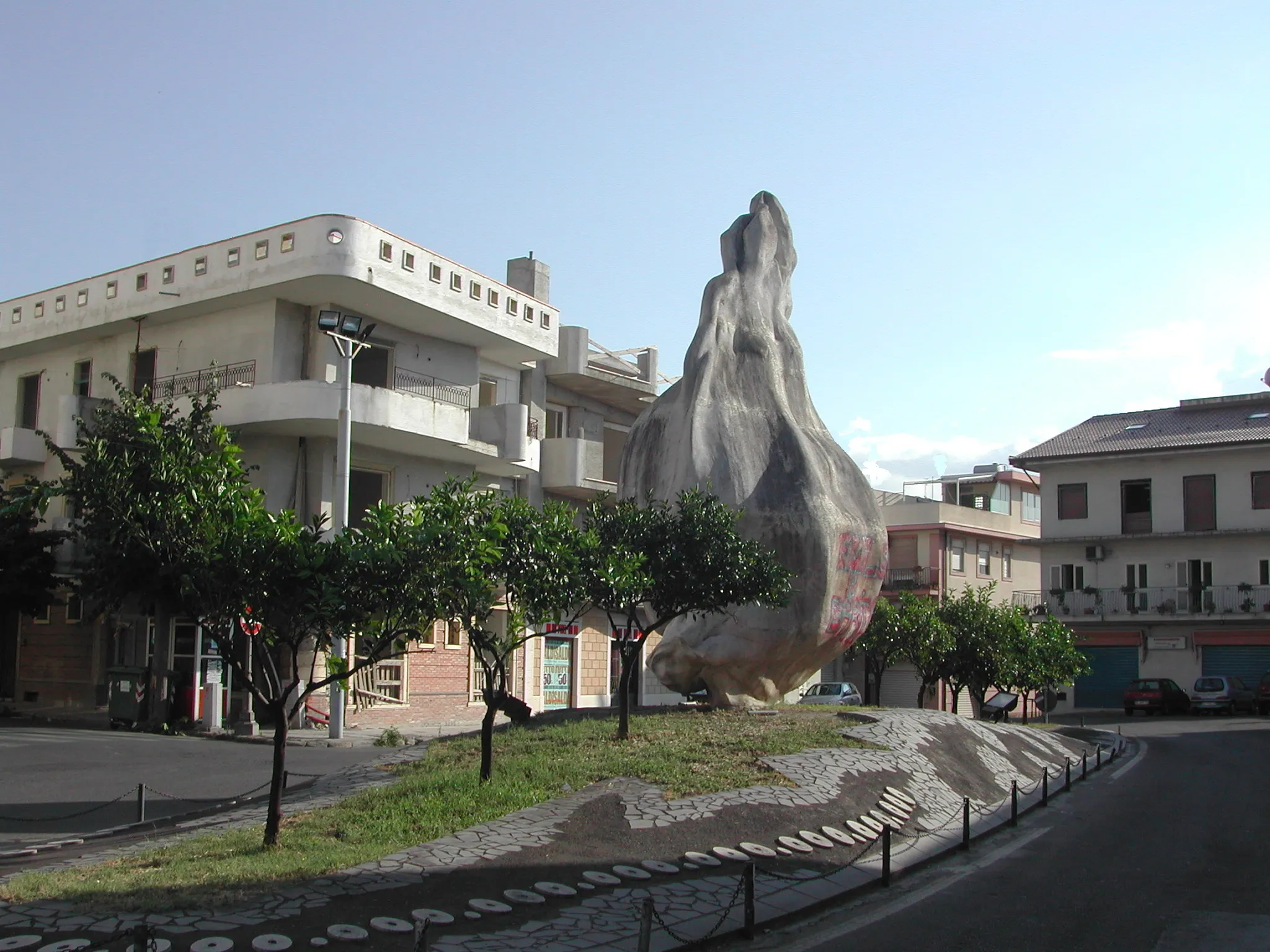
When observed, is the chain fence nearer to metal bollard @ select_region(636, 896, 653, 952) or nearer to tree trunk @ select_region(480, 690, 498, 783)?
metal bollard @ select_region(636, 896, 653, 952)

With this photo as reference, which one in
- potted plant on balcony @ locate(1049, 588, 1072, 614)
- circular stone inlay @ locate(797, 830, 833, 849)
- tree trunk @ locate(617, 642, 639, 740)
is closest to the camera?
circular stone inlay @ locate(797, 830, 833, 849)

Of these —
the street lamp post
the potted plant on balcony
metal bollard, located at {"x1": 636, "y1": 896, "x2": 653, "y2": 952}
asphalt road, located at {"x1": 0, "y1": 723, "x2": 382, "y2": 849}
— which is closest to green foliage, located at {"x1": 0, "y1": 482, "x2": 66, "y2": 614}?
asphalt road, located at {"x1": 0, "y1": 723, "x2": 382, "y2": 849}

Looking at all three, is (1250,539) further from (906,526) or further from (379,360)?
(379,360)

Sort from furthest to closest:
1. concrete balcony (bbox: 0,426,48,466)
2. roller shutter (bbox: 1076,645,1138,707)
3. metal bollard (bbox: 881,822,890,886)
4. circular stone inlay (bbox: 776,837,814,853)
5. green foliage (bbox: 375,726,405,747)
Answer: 1. roller shutter (bbox: 1076,645,1138,707)
2. concrete balcony (bbox: 0,426,48,466)
3. green foliage (bbox: 375,726,405,747)
4. circular stone inlay (bbox: 776,837,814,853)
5. metal bollard (bbox: 881,822,890,886)

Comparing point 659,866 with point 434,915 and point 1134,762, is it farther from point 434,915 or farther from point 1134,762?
point 1134,762

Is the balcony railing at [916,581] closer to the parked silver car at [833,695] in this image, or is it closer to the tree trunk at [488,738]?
the parked silver car at [833,695]

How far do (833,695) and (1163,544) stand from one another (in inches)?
811

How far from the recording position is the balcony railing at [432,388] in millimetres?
33188

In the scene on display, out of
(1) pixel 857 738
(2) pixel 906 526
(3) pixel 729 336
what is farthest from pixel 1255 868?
(2) pixel 906 526

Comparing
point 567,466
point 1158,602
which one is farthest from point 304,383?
point 1158,602

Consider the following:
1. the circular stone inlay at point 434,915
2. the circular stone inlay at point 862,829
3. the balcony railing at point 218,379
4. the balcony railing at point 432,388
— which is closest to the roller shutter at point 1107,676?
the balcony railing at point 432,388

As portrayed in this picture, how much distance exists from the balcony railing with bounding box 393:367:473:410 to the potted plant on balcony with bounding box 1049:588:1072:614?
28438mm

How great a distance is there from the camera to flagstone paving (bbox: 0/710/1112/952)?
9461 mm

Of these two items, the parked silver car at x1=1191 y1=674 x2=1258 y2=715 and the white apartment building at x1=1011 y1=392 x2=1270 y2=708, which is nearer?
the parked silver car at x1=1191 y1=674 x2=1258 y2=715
